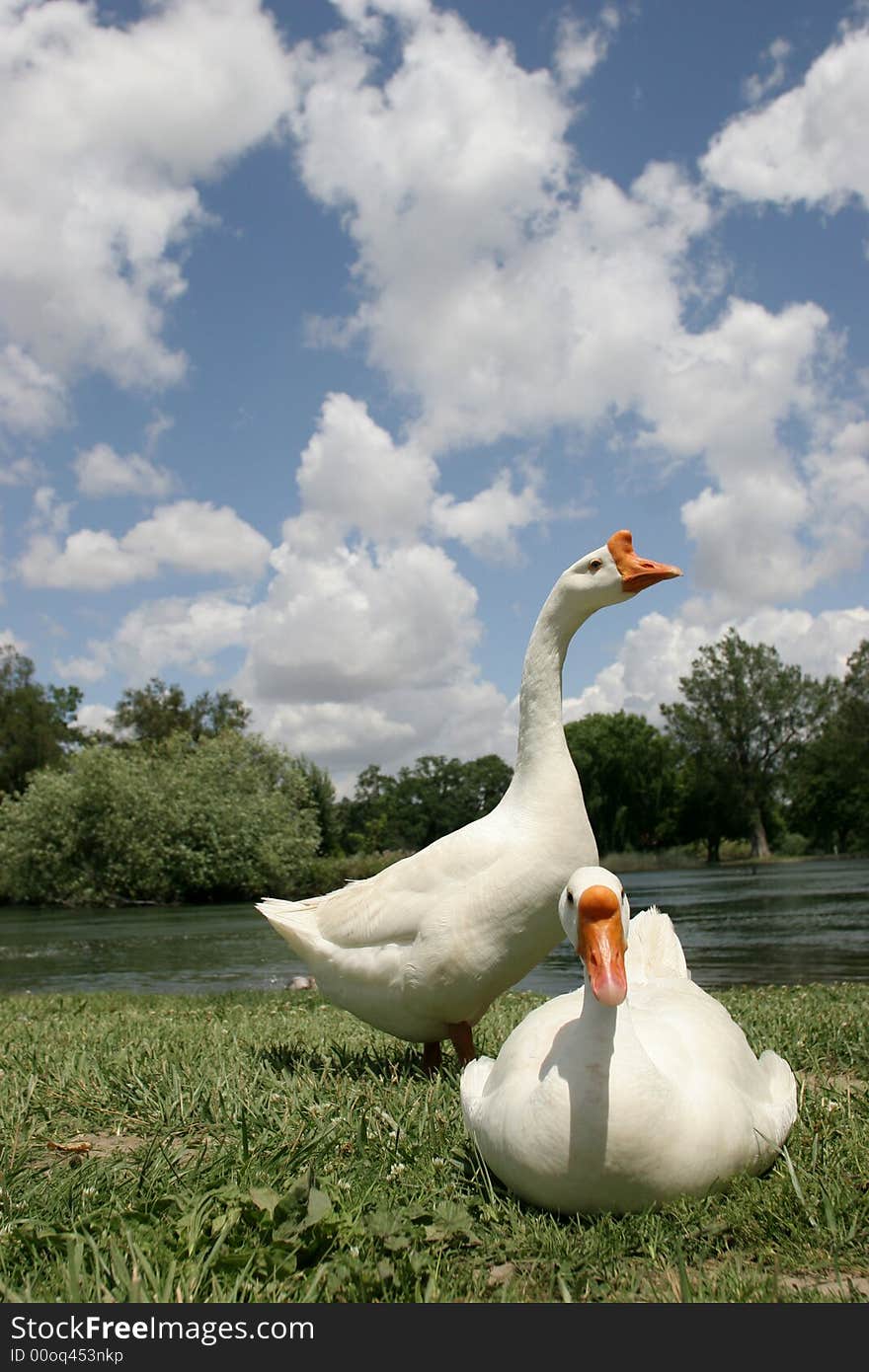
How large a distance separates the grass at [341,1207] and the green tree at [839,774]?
193 feet

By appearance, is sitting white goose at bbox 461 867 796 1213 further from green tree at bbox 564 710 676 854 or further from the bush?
green tree at bbox 564 710 676 854

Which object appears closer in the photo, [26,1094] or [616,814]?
[26,1094]

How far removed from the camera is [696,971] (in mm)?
12414

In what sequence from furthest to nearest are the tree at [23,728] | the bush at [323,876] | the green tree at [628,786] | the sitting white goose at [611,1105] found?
1. the green tree at [628,786]
2. the tree at [23,728]
3. the bush at [323,876]
4. the sitting white goose at [611,1105]

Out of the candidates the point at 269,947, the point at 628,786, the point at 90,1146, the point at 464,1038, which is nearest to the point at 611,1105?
the point at 464,1038

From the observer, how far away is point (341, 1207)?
2.76 meters

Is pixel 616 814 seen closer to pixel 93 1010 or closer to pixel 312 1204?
pixel 93 1010

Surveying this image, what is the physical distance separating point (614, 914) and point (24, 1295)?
1783 millimetres

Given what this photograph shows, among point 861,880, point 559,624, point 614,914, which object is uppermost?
point 559,624

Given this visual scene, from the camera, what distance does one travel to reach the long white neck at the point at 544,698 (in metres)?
4.50

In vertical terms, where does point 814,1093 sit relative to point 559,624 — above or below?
below

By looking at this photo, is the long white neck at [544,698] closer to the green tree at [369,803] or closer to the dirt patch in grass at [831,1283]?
the dirt patch in grass at [831,1283]

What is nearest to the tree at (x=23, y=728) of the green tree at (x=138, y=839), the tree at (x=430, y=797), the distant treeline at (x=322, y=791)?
the distant treeline at (x=322, y=791)
